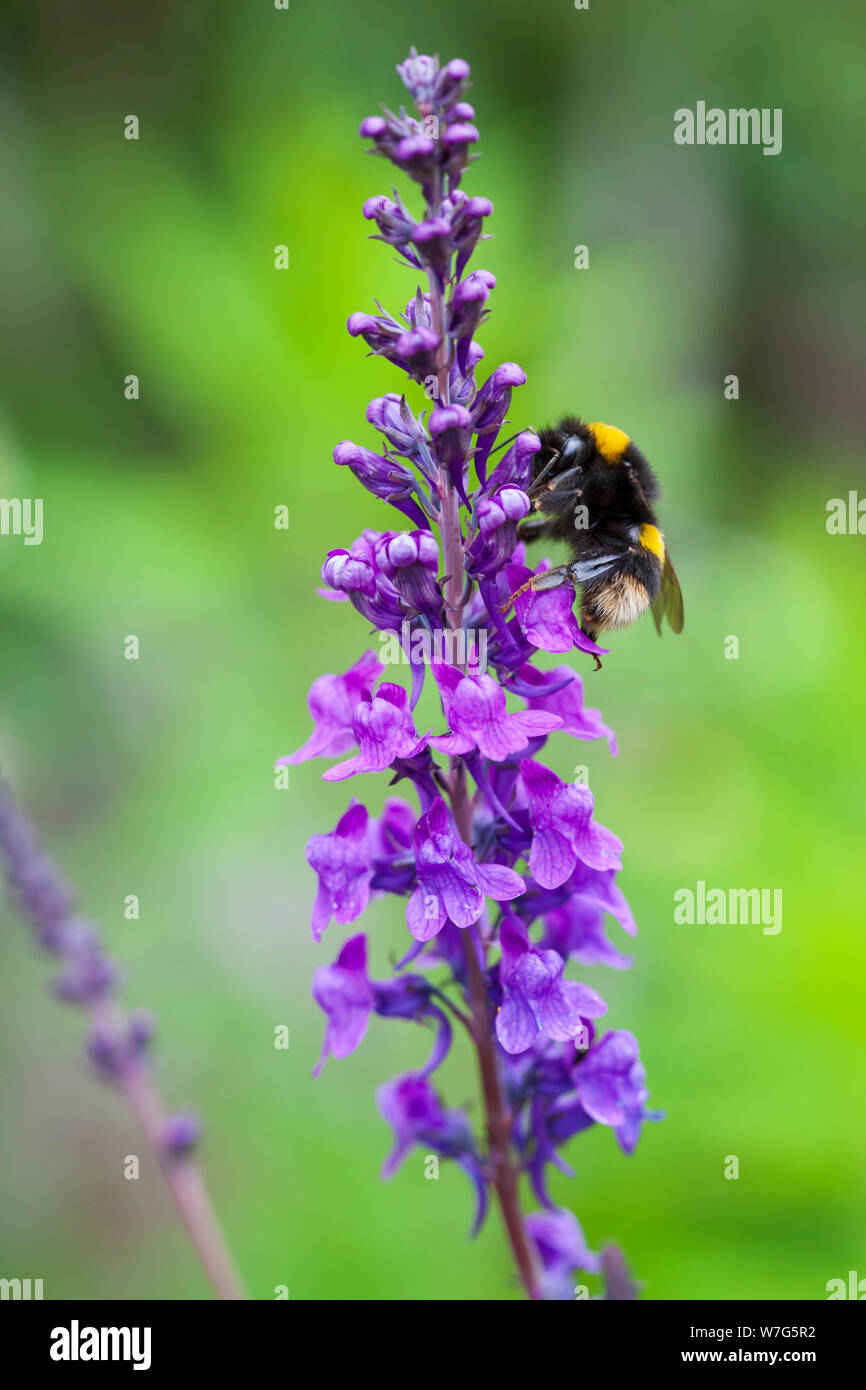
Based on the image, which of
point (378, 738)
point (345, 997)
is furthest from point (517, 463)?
point (345, 997)

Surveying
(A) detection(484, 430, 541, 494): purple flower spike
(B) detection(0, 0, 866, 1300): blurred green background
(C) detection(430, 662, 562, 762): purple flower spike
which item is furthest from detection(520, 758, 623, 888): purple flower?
(B) detection(0, 0, 866, 1300): blurred green background

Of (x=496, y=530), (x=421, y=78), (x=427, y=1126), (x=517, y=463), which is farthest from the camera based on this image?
(x=427, y=1126)

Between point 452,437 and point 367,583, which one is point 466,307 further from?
point 367,583

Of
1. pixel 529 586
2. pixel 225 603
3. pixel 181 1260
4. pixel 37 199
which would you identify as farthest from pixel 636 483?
pixel 37 199

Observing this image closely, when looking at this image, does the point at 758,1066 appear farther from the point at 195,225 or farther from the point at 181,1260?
the point at 195,225

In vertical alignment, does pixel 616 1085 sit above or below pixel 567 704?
below

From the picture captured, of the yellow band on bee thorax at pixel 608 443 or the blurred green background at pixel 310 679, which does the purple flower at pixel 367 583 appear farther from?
the blurred green background at pixel 310 679
